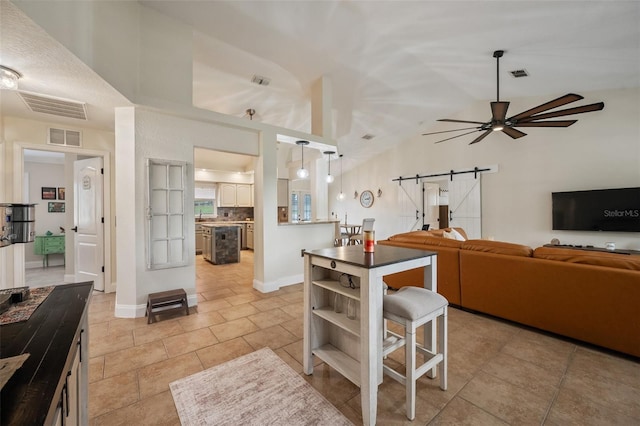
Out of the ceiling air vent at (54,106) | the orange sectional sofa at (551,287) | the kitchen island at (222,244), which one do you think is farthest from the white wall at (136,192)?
the orange sectional sofa at (551,287)

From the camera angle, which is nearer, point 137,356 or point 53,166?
point 137,356

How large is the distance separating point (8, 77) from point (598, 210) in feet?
26.7

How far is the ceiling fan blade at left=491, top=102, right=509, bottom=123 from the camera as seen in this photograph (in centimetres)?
322

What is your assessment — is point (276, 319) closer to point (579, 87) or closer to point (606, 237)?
point (606, 237)

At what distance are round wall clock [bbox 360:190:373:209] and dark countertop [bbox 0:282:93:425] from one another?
26.9ft

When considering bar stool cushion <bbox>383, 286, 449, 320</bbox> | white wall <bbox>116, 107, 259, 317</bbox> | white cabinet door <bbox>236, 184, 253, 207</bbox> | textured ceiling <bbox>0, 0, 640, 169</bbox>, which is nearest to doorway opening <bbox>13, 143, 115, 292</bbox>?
textured ceiling <bbox>0, 0, 640, 169</bbox>

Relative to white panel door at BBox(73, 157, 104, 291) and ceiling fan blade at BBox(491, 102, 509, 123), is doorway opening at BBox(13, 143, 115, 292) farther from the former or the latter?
ceiling fan blade at BBox(491, 102, 509, 123)

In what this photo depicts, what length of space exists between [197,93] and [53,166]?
4.16 metres

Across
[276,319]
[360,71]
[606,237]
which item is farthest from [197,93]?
[606,237]

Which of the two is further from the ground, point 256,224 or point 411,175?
point 411,175

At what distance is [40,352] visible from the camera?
0.77 meters

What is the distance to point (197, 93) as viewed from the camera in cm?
438

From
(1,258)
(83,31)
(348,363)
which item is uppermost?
(83,31)

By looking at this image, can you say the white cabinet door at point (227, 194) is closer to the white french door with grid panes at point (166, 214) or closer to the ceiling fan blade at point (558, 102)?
the white french door with grid panes at point (166, 214)
